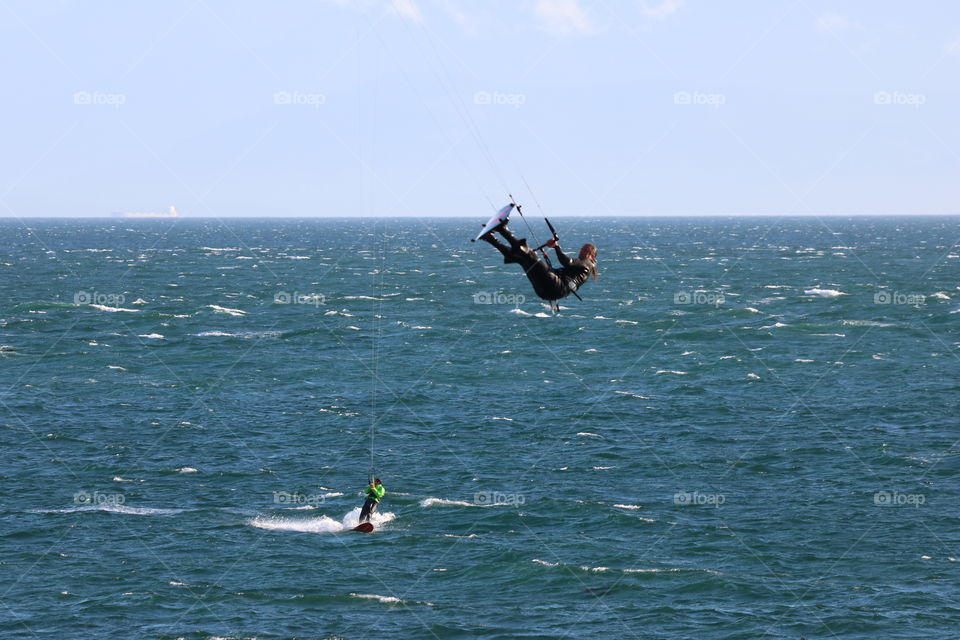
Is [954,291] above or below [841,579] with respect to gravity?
above

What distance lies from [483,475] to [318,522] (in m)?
7.54

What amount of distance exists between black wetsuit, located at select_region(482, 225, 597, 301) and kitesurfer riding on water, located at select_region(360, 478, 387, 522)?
1326 cm

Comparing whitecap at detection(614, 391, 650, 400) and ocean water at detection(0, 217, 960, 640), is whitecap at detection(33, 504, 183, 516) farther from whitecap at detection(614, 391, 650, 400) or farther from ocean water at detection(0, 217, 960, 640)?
whitecap at detection(614, 391, 650, 400)

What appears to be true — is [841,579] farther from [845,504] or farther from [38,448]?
[38,448]

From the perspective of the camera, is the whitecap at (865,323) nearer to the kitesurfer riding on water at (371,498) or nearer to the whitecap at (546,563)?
the whitecap at (546,563)

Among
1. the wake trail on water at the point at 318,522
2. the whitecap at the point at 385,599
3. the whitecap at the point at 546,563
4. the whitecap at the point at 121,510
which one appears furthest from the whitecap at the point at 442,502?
the whitecap at the point at 121,510

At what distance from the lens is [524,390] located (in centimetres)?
5572

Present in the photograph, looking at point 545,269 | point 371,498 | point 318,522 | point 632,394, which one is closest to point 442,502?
point 371,498

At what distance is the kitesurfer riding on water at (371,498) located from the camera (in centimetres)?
3356

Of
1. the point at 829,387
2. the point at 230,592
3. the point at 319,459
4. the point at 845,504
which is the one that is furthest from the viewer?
the point at 829,387

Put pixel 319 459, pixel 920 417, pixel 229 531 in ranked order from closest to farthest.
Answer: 1. pixel 229 531
2. pixel 319 459
3. pixel 920 417

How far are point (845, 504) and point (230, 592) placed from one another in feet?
69.7

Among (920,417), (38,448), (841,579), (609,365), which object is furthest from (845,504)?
(38,448)

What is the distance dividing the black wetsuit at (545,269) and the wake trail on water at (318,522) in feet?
50.7
